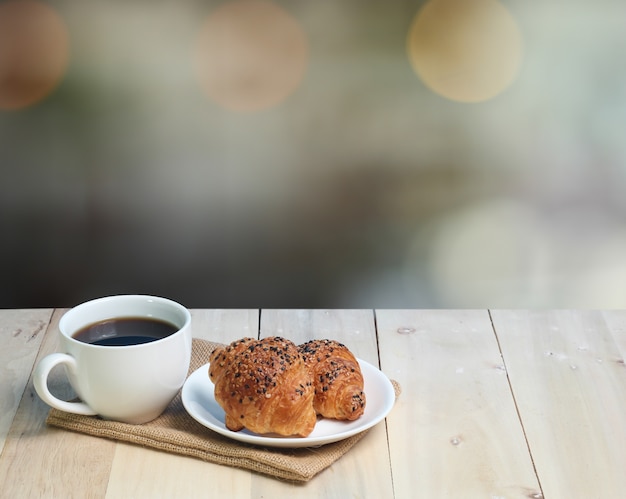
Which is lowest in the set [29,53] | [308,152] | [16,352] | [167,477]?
[308,152]

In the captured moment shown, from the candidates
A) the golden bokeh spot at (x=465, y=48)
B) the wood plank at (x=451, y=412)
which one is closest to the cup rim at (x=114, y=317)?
the wood plank at (x=451, y=412)

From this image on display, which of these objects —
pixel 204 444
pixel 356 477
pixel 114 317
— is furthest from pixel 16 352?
pixel 356 477

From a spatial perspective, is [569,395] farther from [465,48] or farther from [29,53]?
[29,53]

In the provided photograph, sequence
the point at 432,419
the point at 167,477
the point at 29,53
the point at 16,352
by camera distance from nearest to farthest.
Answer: the point at 167,477, the point at 432,419, the point at 16,352, the point at 29,53

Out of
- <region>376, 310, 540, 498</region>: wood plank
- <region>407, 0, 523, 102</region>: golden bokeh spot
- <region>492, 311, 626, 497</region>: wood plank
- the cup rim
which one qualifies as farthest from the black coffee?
<region>407, 0, 523, 102</region>: golden bokeh spot

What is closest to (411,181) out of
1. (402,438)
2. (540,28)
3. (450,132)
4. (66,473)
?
(450,132)

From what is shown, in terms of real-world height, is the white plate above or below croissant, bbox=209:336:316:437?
below

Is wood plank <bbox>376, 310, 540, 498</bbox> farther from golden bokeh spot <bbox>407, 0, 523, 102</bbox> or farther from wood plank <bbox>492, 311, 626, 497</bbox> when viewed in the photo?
golden bokeh spot <bbox>407, 0, 523, 102</bbox>

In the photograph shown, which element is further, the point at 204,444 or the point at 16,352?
the point at 16,352
